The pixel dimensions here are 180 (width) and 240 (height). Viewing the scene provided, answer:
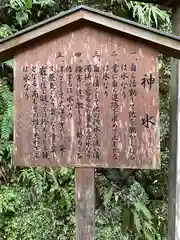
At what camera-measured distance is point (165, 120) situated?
3881 millimetres

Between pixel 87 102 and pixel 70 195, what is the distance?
6.09ft

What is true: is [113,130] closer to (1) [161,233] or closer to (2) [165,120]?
(2) [165,120]

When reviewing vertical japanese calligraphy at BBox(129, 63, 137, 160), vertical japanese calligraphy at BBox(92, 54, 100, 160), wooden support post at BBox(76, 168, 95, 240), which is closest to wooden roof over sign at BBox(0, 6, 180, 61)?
vertical japanese calligraphy at BBox(129, 63, 137, 160)

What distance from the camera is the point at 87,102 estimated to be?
2.23 meters

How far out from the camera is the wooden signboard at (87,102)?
220 cm

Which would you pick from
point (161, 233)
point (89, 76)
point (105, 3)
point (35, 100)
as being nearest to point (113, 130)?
point (89, 76)

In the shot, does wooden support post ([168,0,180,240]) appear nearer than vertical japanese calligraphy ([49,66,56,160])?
No

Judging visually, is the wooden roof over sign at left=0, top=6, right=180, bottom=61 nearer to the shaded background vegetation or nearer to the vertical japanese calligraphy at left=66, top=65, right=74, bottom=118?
the vertical japanese calligraphy at left=66, top=65, right=74, bottom=118

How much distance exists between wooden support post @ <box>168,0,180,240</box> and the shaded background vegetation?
3.41 ft

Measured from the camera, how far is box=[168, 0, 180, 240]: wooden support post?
101 inches

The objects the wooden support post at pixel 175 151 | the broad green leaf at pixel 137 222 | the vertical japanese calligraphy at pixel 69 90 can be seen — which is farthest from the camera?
the broad green leaf at pixel 137 222

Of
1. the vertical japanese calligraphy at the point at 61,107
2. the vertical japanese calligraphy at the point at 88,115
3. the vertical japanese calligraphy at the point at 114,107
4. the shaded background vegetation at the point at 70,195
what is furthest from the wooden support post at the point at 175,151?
the shaded background vegetation at the point at 70,195

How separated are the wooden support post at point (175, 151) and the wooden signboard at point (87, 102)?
435mm

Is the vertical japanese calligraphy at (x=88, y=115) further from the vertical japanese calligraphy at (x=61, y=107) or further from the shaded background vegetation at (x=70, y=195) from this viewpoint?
the shaded background vegetation at (x=70, y=195)
